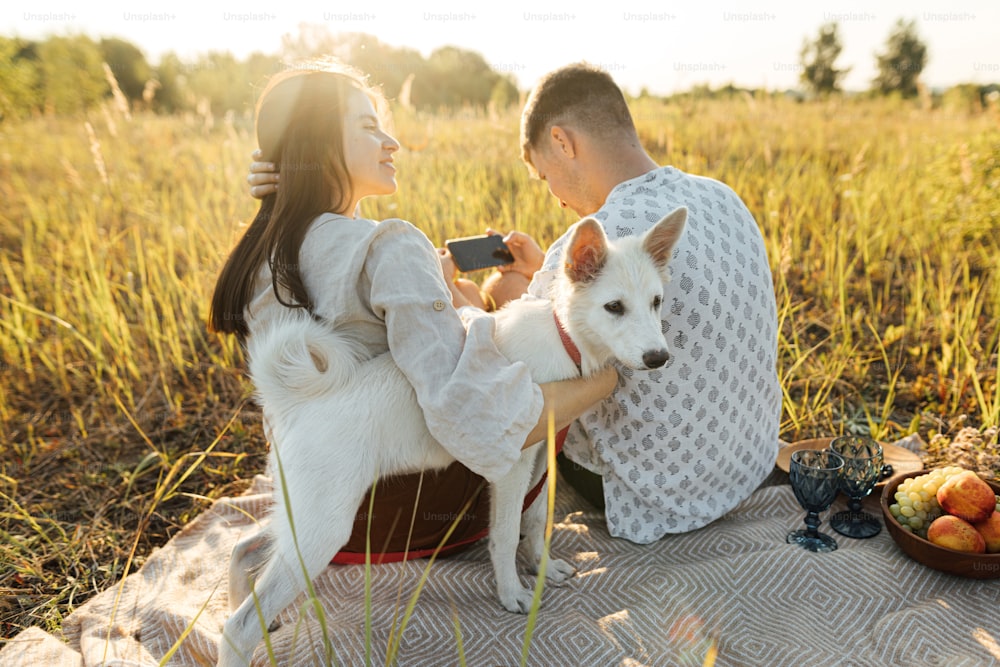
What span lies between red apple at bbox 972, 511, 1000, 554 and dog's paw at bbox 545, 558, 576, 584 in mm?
1530

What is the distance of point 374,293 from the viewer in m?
1.93

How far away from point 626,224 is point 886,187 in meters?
4.25

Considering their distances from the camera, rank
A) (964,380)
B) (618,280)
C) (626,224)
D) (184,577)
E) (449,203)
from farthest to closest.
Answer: (449,203) < (964,380) < (184,577) < (626,224) < (618,280)

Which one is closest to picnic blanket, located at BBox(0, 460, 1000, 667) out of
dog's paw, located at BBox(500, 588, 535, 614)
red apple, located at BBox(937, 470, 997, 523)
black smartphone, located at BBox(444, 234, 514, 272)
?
dog's paw, located at BBox(500, 588, 535, 614)

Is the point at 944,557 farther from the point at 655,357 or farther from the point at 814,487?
the point at 655,357

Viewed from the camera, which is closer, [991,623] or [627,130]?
[991,623]

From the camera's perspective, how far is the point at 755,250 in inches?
99.1

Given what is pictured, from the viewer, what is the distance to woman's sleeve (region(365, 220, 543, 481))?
187 cm

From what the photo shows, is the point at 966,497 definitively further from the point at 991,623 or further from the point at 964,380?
the point at 964,380

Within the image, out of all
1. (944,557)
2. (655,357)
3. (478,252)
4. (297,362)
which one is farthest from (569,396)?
(944,557)

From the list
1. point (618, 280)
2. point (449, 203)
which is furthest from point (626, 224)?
point (449, 203)

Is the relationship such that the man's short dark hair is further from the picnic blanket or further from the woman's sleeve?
the picnic blanket

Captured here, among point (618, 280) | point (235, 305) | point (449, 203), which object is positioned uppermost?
point (618, 280)

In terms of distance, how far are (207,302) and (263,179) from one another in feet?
7.76
